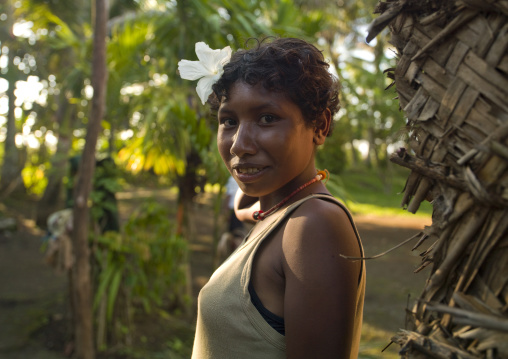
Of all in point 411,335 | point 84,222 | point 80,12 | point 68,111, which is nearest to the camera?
point 411,335

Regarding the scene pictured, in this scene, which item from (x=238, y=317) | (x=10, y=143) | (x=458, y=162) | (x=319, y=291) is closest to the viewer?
(x=458, y=162)

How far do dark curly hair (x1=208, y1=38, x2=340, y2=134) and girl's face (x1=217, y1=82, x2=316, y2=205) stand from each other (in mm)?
21

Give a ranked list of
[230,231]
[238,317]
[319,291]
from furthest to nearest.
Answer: [230,231] → [238,317] → [319,291]

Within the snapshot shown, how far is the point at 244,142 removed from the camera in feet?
Result: 3.79

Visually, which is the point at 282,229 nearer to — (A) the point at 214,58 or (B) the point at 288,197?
(B) the point at 288,197

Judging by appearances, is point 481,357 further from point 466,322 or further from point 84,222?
point 84,222

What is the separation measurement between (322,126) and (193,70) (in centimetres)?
40

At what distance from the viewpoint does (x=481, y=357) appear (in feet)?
2.45

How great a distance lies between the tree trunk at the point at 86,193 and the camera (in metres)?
3.33

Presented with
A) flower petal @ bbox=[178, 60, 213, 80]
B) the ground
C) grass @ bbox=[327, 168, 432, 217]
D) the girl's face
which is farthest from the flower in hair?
grass @ bbox=[327, 168, 432, 217]

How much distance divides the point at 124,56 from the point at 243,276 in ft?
13.0

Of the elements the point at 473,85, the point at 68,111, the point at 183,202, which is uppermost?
the point at 473,85

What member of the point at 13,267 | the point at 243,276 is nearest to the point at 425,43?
the point at 243,276

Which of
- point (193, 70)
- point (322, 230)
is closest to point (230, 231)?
point (193, 70)
